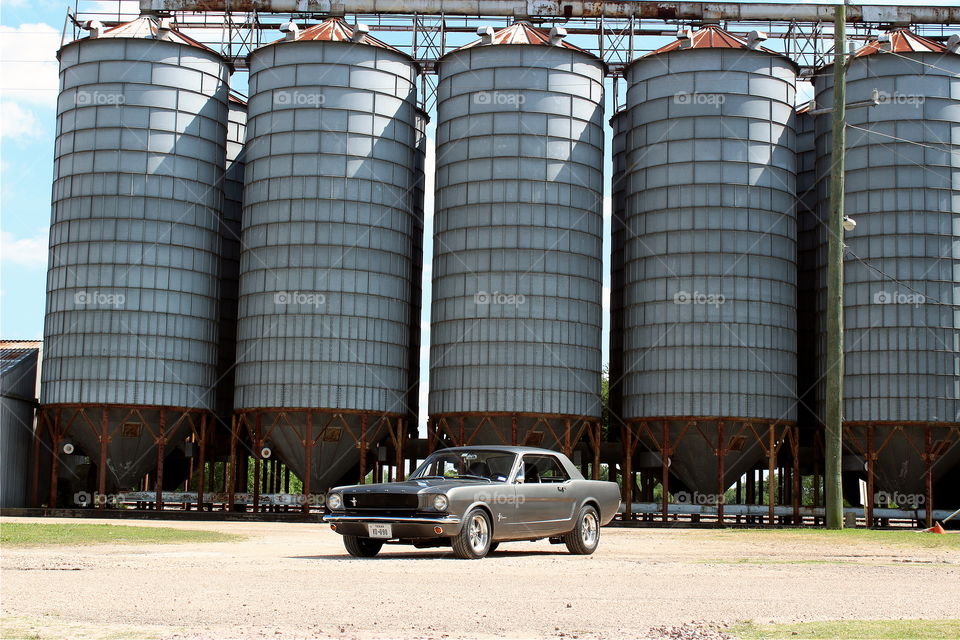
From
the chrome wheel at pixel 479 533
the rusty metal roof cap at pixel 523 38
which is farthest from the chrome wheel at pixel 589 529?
the rusty metal roof cap at pixel 523 38

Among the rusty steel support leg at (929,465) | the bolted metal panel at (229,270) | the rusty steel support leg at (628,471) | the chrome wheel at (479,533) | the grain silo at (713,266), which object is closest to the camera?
the chrome wheel at (479,533)

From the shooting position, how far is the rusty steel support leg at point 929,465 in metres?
42.2

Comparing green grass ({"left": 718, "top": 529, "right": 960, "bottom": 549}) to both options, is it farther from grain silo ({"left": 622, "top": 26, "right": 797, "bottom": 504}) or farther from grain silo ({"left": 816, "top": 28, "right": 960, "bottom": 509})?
grain silo ({"left": 816, "top": 28, "right": 960, "bottom": 509})

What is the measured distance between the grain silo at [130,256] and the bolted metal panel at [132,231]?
0.15 ft

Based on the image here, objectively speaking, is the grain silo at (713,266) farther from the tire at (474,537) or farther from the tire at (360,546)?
the tire at (360,546)

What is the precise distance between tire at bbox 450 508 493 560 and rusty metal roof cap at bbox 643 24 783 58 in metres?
33.4

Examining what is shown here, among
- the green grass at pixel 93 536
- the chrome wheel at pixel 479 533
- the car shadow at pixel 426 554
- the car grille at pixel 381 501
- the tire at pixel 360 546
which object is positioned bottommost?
the green grass at pixel 93 536

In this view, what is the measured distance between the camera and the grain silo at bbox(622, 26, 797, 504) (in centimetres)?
4350

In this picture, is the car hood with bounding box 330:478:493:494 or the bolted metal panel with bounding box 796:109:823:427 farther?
the bolted metal panel with bounding box 796:109:823:427

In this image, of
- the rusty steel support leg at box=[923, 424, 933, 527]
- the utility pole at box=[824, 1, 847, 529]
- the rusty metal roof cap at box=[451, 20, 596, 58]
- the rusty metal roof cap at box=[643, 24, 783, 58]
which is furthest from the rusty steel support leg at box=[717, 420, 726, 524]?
the rusty metal roof cap at box=[451, 20, 596, 58]

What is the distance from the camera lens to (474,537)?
54.6 feet

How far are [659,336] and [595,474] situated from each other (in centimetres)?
608

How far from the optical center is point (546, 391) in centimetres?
4338

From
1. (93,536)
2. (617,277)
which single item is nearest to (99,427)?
(93,536)
